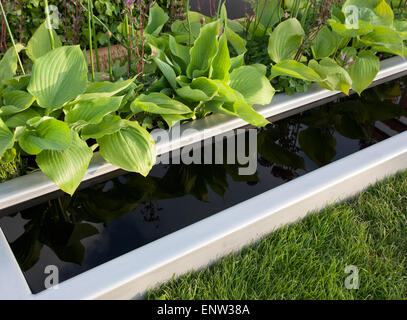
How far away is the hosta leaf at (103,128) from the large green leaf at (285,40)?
0.86 meters

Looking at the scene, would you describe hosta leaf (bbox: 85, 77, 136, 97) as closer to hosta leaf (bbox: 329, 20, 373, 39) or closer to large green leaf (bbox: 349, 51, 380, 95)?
hosta leaf (bbox: 329, 20, 373, 39)

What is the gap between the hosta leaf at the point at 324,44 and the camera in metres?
2.03

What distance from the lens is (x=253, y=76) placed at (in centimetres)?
178

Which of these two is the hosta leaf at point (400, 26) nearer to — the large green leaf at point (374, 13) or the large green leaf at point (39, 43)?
the large green leaf at point (374, 13)

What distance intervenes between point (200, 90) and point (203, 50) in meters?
0.24

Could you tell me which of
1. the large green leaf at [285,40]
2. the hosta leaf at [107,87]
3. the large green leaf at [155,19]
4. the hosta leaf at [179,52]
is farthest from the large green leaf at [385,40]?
the hosta leaf at [107,87]

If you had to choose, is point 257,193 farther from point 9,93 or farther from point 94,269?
point 9,93

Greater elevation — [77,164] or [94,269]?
[77,164]

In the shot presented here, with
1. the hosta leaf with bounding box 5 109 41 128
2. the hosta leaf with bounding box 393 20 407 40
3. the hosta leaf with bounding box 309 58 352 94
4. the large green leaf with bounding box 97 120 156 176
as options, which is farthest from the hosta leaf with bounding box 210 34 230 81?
the hosta leaf with bounding box 393 20 407 40

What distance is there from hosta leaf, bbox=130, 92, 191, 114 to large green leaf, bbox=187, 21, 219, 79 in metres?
0.21

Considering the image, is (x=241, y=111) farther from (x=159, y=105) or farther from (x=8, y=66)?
(x=8, y=66)

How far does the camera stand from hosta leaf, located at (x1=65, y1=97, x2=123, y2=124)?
147cm

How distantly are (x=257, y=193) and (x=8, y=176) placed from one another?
979 mm

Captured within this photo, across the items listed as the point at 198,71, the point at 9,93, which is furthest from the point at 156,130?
the point at 9,93
